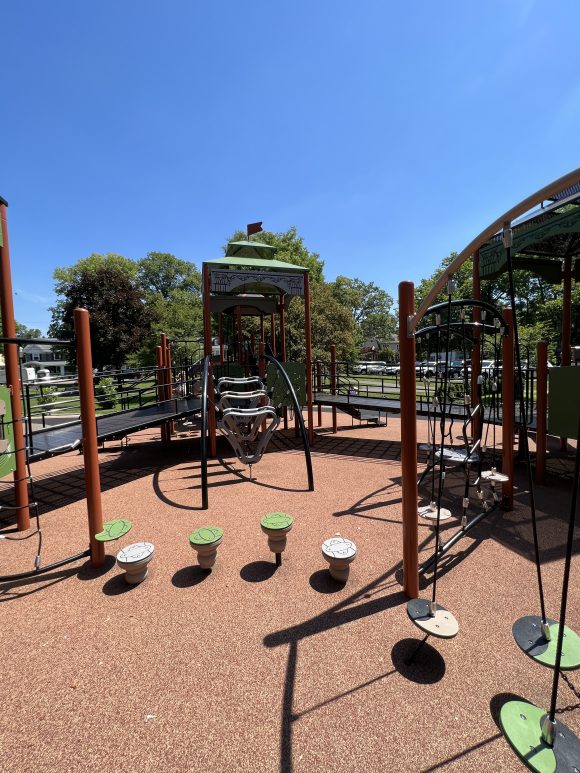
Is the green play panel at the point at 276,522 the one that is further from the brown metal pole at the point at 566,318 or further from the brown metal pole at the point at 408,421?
the brown metal pole at the point at 566,318

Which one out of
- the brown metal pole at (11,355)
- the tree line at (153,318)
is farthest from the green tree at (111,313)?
the brown metal pole at (11,355)

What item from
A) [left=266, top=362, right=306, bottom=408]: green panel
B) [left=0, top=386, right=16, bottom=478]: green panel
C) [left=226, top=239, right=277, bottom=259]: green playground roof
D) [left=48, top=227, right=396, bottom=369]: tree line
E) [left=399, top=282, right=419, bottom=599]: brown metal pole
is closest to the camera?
[left=399, top=282, right=419, bottom=599]: brown metal pole

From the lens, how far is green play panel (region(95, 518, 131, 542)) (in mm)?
3168

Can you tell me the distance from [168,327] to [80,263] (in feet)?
80.8

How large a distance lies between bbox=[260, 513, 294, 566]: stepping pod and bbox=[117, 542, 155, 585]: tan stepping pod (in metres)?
0.98

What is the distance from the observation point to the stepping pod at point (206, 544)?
9.99 ft

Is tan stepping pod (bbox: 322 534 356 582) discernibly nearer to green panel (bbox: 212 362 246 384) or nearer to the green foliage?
the green foliage

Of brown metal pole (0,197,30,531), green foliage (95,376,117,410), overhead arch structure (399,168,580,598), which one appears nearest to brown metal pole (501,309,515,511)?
overhead arch structure (399,168,580,598)

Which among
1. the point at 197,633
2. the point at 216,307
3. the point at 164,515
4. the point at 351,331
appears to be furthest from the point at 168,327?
the point at 197,633

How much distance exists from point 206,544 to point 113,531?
0.94 meters

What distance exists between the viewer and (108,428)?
5.71m

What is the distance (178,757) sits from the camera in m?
1.68

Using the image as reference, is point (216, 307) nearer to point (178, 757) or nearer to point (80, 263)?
point (178, 757)

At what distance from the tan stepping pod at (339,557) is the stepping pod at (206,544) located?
92cm
